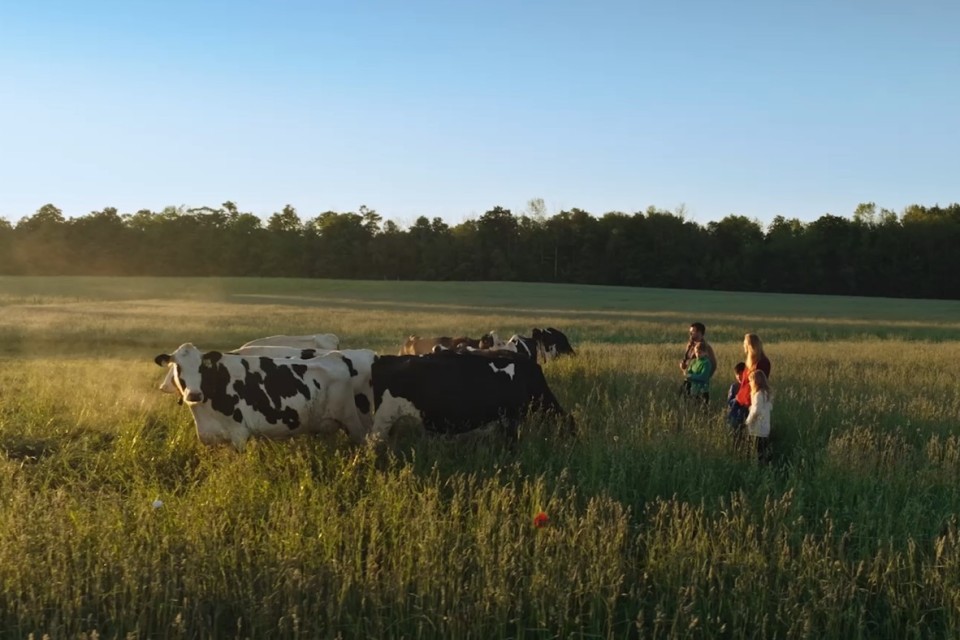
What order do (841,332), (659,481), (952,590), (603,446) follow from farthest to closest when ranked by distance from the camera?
1. (841,332)
2. (603,446)
3. (659,481)
4. (952,590)

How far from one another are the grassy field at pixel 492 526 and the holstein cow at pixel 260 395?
24cm

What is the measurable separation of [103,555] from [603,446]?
442 cm

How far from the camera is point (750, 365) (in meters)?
8.14

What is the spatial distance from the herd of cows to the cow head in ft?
0.04

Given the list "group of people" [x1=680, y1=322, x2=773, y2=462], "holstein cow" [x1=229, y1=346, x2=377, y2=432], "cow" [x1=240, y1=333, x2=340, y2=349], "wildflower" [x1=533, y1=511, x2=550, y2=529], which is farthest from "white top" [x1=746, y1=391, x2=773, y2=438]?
"cow" [x1=240, y1=333, x2=340, y2=349]

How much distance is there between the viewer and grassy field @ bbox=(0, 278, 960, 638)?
4281 millimetres

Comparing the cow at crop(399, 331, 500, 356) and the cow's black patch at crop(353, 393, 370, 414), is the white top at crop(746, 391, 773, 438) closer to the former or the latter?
the cow's black patch at crop(353, 393, 370, 414)

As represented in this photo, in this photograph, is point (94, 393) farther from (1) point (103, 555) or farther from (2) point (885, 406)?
(2) point (885, 406)

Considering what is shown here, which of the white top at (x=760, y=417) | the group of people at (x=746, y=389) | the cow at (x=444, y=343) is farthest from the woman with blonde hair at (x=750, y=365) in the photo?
the cow at (x=444, y=343)

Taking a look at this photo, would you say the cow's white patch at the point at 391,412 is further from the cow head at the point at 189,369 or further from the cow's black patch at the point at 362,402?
the cow head at the point at 189,369

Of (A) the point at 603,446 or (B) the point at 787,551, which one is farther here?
(A) the point at 603,446

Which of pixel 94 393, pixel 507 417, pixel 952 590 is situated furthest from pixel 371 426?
pixel 952 590

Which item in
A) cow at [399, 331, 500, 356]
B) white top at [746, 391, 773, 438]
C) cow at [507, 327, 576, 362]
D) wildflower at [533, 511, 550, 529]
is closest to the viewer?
wildflower at [533, 511, 550, 529]

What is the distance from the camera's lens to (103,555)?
15.7 feet
